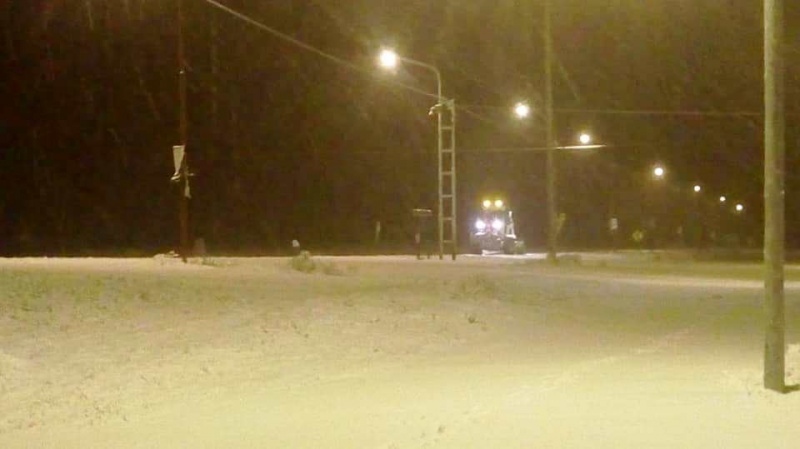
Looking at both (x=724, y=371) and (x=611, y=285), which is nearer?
(x=724, y=371)

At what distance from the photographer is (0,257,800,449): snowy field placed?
11594 millimetres

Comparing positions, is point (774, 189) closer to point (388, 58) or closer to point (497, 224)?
point (388, 58)

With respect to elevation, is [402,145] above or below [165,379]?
above

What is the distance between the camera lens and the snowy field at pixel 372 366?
456 inches

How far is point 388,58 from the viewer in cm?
4600

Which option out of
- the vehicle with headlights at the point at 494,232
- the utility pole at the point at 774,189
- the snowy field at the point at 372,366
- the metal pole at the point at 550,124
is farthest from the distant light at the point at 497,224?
the utility pole at the point at 774,189

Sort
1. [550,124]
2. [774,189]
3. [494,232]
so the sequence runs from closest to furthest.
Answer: [774,189] → [550,124] → [494,232]

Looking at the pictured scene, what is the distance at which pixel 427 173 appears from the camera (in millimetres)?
109625

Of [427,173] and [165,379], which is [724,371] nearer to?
[165,379]

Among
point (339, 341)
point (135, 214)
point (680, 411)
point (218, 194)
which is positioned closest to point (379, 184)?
point (218, 194)

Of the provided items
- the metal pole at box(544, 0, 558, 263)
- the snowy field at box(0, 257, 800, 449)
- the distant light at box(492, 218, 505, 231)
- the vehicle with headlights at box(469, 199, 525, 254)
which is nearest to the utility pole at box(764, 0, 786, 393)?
the snowy field at box(0, 257, 800, 449)

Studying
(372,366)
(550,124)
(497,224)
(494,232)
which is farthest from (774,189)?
(497,224)

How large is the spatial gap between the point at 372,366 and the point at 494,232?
50.7 m

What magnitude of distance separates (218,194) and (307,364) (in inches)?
3429
